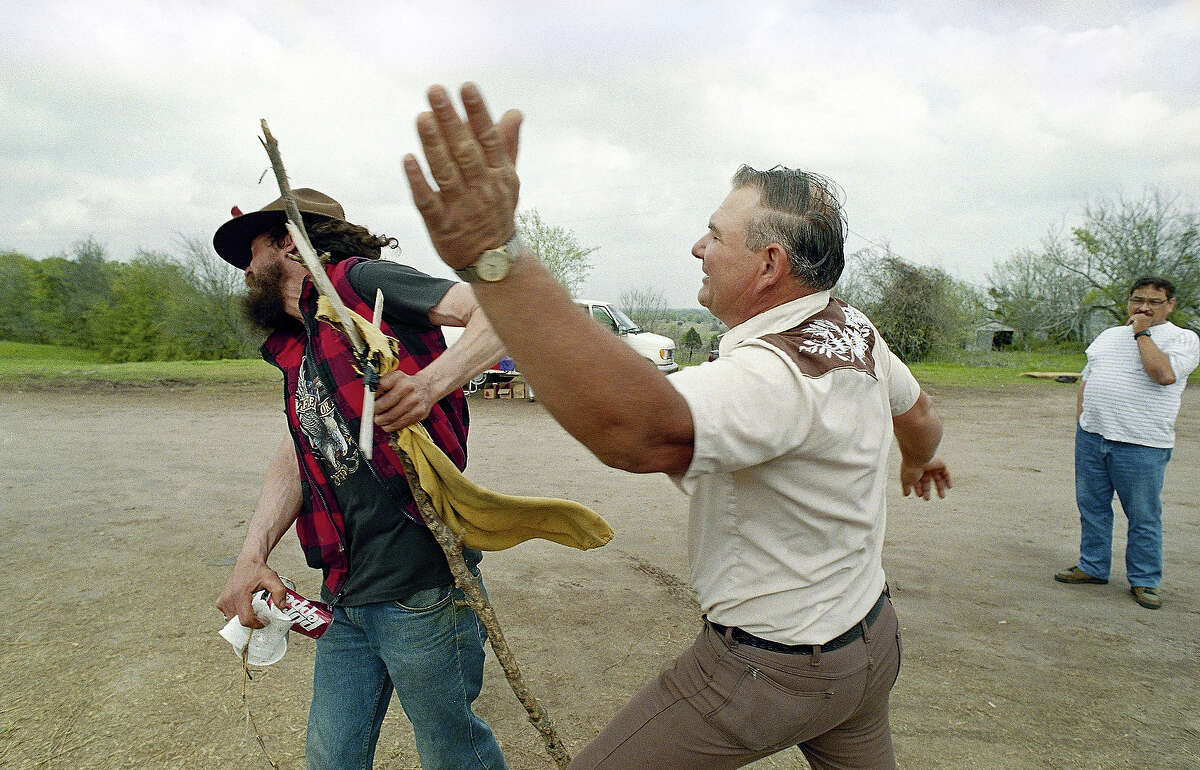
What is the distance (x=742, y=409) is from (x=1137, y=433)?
5.41 m

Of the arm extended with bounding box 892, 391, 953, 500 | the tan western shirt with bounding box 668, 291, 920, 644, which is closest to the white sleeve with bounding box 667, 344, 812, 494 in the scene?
the tan western shirt with bounding box 668, 291, 920, 644

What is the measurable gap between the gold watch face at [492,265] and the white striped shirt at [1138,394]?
17.6ft

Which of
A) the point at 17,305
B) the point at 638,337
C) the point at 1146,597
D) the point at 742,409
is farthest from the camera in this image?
the point at 17,305

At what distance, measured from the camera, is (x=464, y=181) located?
0.97 m

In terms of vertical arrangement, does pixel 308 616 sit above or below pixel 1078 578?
above

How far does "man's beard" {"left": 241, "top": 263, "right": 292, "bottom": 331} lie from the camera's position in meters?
2.42

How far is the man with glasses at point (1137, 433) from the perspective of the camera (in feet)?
16.8

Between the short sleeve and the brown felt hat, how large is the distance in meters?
0.36

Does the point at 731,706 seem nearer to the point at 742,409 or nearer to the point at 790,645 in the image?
the point at 790,645

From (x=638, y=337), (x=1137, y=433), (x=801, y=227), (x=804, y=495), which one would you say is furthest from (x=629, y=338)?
(x=804, y=495)

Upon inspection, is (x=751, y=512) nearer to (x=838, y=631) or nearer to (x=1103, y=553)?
(x=838, y=631)

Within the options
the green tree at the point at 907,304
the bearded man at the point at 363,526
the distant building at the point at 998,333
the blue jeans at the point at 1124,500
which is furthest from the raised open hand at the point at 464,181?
the distant building at the point at 998,333

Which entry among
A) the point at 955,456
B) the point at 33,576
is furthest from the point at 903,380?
the point at 955,456

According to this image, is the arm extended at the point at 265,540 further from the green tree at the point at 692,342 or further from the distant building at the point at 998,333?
the distant building at the point at 998,333
